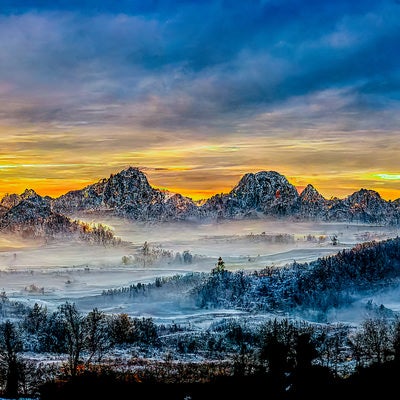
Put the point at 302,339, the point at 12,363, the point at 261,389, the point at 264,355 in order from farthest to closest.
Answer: the point at 12,363 → the point at 264,355 → the point at 302,339 → the point at 261,389

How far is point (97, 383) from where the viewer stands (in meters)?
89.0

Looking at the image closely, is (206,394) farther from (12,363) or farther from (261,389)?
(12,363)

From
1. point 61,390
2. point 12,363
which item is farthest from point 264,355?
point 12,363

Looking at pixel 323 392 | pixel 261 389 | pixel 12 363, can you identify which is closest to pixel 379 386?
pixel 323 392

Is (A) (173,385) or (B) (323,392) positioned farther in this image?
(A) (173,385)

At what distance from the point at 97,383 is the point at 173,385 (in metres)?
13.7

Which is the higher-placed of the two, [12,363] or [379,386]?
[379,386]

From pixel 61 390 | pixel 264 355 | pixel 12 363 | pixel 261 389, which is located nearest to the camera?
pixel 61 390

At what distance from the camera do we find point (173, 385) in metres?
96.1

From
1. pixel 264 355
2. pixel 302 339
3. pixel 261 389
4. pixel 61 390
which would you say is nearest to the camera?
pixel 61 390

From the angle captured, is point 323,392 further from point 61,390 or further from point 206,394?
point 61,390

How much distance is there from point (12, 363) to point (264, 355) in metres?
62.1

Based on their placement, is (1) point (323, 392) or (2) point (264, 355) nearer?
(1) point (323, 392)

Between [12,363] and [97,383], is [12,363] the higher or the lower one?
the lower one
